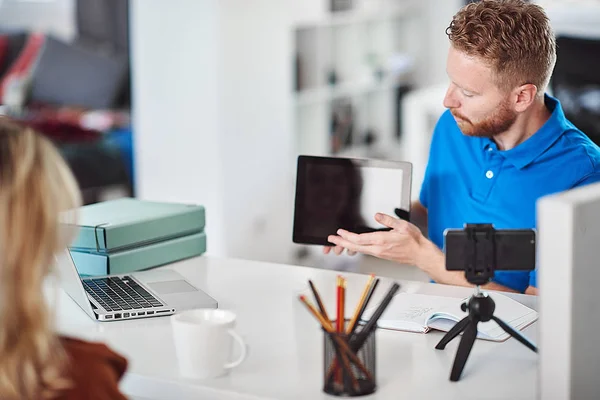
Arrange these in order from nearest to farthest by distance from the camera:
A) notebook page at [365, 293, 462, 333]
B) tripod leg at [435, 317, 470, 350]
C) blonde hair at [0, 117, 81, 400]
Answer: blonde hair at [0, 117, 81, 400], tripod leg at [435, 317, 470, 350], notebook page at [365, 293, 462, 333]

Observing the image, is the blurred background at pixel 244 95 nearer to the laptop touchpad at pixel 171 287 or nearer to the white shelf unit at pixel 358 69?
the white shelf unit at pixel 358 69

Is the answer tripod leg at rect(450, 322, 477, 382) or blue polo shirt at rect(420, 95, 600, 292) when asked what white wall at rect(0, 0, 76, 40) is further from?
tripod leg at rect(450, 322, 477, 382)

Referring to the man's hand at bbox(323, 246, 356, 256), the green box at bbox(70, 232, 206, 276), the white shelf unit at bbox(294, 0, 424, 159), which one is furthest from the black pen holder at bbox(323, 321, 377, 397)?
the white shelf unit at bbox(294, 0, 424, 159)

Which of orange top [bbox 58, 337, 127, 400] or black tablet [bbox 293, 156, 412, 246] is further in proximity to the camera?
black tablet [bbox 293, 156, 412, 246]

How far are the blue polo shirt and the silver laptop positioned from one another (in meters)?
0.71

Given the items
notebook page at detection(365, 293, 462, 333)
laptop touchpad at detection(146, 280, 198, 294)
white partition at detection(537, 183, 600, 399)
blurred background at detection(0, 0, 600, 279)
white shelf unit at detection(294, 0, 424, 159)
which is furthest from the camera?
white shelf unit at detection(294, 0, 424, 159)

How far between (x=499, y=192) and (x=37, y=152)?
51.8 inches

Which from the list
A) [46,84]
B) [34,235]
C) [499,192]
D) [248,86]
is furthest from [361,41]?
[34,235]

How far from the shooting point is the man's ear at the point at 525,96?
82.5 inches

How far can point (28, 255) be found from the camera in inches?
42.8

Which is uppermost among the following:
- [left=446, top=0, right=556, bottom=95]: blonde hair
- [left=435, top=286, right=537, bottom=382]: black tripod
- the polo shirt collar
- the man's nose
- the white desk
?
[left=446, top=0, right=556, bottom=95]: blonde hair

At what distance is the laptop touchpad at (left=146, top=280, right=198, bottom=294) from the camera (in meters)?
1.87

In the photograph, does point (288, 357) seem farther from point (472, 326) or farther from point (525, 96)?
point (525, 96)

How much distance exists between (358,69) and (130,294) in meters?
3.96
